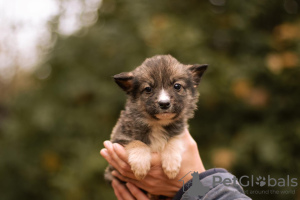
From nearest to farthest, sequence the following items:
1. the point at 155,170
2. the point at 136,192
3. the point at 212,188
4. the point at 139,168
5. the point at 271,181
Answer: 1. the point at 212,188
2. the point at 139,168
3. the point at 155,170
4. the point at 136,192
5. the point at 271,181

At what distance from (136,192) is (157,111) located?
0.86 metres

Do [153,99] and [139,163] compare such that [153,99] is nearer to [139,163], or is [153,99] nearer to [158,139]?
[158,139]

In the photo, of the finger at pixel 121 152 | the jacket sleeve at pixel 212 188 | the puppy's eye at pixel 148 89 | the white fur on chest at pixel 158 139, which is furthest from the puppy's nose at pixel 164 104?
the jacket sleeve at pixel 212 188

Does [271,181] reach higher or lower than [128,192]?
higher

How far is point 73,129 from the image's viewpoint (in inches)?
235

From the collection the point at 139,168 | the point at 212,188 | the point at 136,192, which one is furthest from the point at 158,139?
the point at 212,188

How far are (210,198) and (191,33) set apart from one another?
118 inches

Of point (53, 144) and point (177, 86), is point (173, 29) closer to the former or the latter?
point (177, 86)

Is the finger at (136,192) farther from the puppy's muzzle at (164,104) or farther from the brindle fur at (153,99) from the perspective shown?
the puppy's muzzle at (164,104)

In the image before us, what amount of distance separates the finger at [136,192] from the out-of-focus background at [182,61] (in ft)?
6.29

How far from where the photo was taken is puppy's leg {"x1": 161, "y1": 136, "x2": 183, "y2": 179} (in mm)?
2967

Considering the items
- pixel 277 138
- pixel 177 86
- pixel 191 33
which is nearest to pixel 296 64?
pixel 277 138

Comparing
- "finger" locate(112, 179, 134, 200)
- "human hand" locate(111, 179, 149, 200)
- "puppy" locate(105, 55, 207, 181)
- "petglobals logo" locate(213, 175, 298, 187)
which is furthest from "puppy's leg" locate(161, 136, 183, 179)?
"petglobals logo" locate(213, 175, 298, 187)

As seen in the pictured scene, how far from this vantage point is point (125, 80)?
3.42 m
